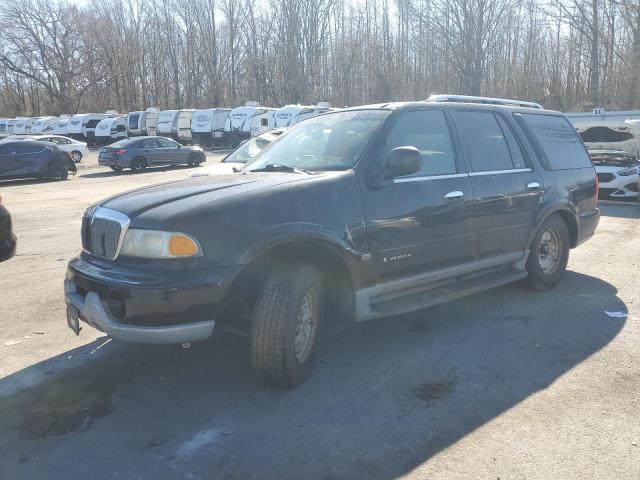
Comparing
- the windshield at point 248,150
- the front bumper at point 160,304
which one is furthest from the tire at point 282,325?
the windshield at point 248,150

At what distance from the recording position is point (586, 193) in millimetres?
6445

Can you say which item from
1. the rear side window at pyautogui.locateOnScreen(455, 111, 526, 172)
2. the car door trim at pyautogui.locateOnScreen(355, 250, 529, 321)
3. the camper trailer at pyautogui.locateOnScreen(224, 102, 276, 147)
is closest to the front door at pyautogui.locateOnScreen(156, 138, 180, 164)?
the camper trailer at pyautogui.locateOnScreen(224, 102, 276, 147)

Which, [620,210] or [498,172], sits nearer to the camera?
[498,172]

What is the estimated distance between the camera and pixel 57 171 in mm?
19844

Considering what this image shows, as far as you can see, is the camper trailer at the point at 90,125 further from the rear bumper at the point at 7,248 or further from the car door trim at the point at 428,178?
the car door trim at the point at 428,178

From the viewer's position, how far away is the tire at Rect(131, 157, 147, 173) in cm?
2286

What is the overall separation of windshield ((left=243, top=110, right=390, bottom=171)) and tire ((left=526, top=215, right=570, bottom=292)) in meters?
2.34

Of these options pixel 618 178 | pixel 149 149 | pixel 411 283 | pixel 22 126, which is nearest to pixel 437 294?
pixel 411 283

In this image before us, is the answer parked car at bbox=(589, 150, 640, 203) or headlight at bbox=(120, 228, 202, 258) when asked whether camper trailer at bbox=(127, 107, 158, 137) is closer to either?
parked car at bbox=(589, 150, 640, 203)

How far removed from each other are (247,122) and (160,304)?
3256 centimetres

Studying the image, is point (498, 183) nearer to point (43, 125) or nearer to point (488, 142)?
point (488, 142)

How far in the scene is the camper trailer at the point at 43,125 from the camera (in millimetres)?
42594

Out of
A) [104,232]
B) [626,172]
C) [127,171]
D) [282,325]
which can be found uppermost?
[127,171]

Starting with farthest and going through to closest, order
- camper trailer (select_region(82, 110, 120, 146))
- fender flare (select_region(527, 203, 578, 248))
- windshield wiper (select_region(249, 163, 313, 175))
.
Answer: camper trailer (select_region(82, 110, 120, 146)) → fender flare (select_region(527, 203, 578, 248)) → windshield wiper (select_region(249, 163, 313, 175))
